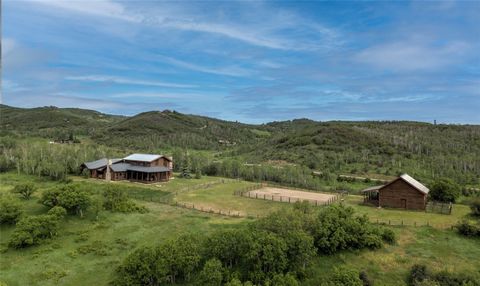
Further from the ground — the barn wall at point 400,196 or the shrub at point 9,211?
the barn wall at point 400,196

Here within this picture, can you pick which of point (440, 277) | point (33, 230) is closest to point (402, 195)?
point (440, 277)

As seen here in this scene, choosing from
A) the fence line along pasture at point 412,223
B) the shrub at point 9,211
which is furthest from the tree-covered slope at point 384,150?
the shrub at point 9,211

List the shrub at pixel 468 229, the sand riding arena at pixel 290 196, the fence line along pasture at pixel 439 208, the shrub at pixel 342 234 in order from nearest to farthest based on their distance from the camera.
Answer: the shrub at pixel 342 234, the shrub at pixel 468 229, the fence line along pasture at pixel 439 208, the sand riding arena at pixel 290 196

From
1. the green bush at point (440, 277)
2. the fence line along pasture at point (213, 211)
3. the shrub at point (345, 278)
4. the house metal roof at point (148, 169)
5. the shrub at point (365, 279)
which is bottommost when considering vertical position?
the shrub at point (365, 279)

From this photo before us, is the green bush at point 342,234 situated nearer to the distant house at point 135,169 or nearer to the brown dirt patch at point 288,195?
the brown dirt patch at point 288,195

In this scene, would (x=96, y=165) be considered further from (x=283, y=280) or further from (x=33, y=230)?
(x=283, y=280)

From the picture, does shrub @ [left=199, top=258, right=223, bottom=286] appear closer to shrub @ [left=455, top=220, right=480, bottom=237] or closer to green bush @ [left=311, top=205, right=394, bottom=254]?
green bush @ [left=311, top=205, right=394, bottom=254]

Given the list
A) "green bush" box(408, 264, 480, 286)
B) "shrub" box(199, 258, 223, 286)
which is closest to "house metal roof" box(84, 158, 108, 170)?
"shrub" box(199, 258, 223, 286)
